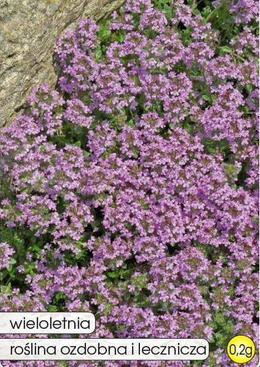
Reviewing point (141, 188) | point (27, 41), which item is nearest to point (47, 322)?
point (141, 188)

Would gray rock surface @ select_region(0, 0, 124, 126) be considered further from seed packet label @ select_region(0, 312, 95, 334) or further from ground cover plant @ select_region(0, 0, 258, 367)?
seed packet label @ select_region(0, 312, 95, 334)

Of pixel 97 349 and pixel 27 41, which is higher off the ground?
pixel 27 41

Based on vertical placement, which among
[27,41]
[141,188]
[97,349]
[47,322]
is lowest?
[97,349]

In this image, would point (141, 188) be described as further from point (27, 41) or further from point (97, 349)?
point (27, 41)

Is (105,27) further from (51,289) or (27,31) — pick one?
(51,289)

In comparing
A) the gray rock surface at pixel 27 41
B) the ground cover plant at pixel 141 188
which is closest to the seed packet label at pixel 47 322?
the ground cover plant at pixel 141 188

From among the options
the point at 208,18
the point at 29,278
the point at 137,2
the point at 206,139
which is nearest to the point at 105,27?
the point at 137,2

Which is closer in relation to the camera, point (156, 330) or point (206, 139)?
point (156, 330)
